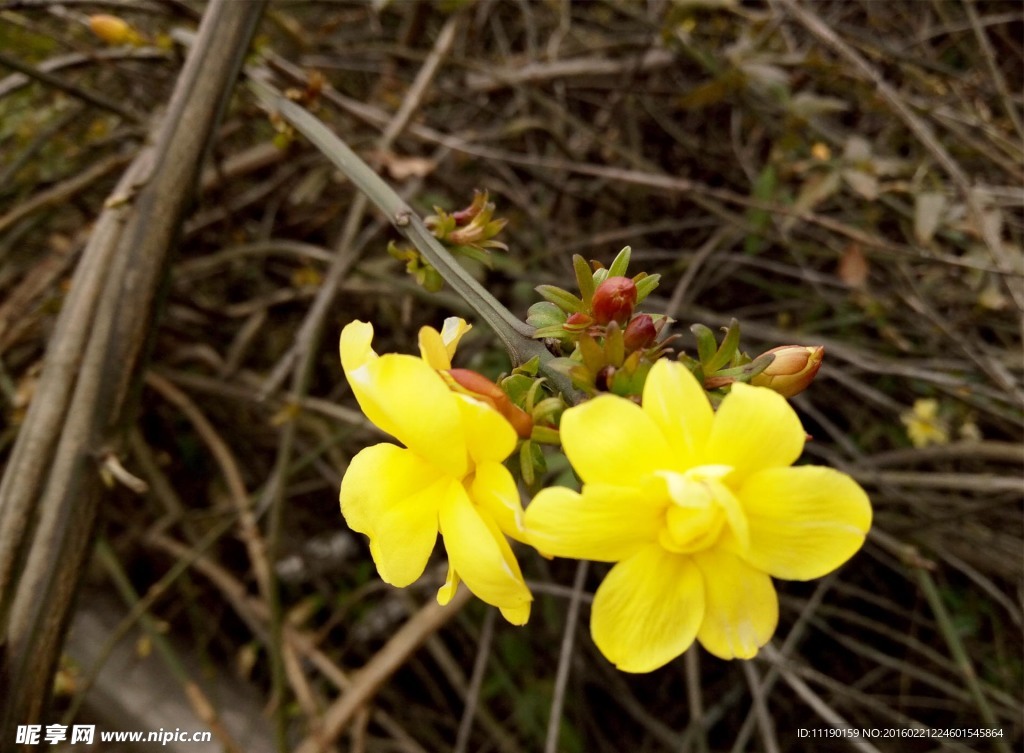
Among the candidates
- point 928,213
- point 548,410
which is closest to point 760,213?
point 928,213

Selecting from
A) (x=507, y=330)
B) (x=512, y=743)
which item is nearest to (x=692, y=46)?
(x=507, y=330)

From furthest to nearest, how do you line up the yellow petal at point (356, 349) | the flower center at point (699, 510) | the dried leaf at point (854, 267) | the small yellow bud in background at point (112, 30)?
the dried leaf at point (854, 267), the small yellow bud in background at point (112, 30), the yellow petal at point (356, 349), the flower center at point (699, 510)

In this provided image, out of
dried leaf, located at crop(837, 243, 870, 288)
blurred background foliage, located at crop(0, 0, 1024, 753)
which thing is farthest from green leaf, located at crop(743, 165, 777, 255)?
dried leaf, located at crop(837, 243, 870, 288)

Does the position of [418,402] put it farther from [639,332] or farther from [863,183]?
[863,183]

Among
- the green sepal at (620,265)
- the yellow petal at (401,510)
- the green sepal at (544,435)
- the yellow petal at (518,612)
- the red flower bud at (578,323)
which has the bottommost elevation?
the yellow petal at (518,612)

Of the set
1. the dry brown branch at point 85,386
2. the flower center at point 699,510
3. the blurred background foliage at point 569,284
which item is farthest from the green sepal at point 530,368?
the blurred background foliage at point 569,284

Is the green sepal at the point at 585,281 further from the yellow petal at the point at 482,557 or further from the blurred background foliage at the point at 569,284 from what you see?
the blurred background foliage at the point at 569,284

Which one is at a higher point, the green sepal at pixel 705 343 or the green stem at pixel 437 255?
the green stem at pixel 437 255
